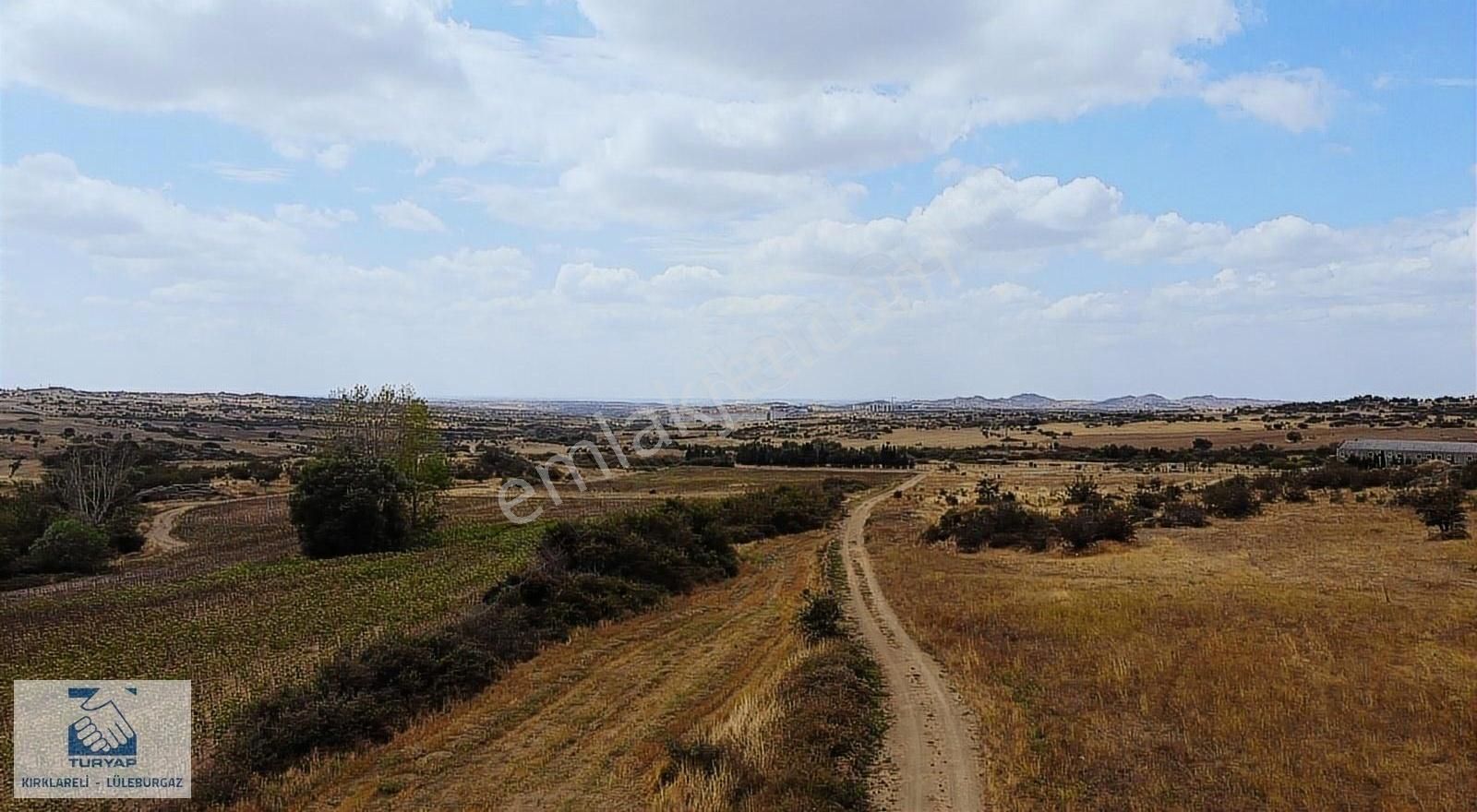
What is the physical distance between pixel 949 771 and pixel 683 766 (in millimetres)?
3413

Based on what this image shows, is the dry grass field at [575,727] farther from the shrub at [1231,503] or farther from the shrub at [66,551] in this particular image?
the shrub at [1231,503]

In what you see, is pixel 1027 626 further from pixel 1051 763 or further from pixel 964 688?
pixel 1051 763

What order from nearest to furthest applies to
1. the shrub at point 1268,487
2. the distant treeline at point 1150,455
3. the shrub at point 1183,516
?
the shrub at point 1183,516
the shrub at point 1268,487
the distant treeline at point 1150,455

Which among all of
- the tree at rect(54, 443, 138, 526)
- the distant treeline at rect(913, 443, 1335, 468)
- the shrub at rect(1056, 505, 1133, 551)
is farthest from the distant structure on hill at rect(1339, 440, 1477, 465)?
the tree at rect(54, 443, 138, 526)

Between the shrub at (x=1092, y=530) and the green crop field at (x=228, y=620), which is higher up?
the shrub at (x=1092, y=530)

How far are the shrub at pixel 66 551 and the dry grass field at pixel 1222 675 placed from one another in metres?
30.6

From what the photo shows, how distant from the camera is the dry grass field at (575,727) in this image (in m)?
11.2

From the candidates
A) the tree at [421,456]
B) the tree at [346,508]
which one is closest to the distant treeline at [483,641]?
the tree at [346,508]

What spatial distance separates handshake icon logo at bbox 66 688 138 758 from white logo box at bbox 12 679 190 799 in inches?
0.5

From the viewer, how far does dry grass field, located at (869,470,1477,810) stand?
1061 cm

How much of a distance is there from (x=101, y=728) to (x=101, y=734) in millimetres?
281

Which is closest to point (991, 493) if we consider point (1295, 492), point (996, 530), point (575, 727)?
point (1295, 492)

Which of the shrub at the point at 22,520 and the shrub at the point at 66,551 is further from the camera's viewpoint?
the shrub at the point at 66,551

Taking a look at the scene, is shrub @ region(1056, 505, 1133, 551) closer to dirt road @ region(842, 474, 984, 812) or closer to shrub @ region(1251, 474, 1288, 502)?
shrub @ region(1251, 474, 1288, 502)
